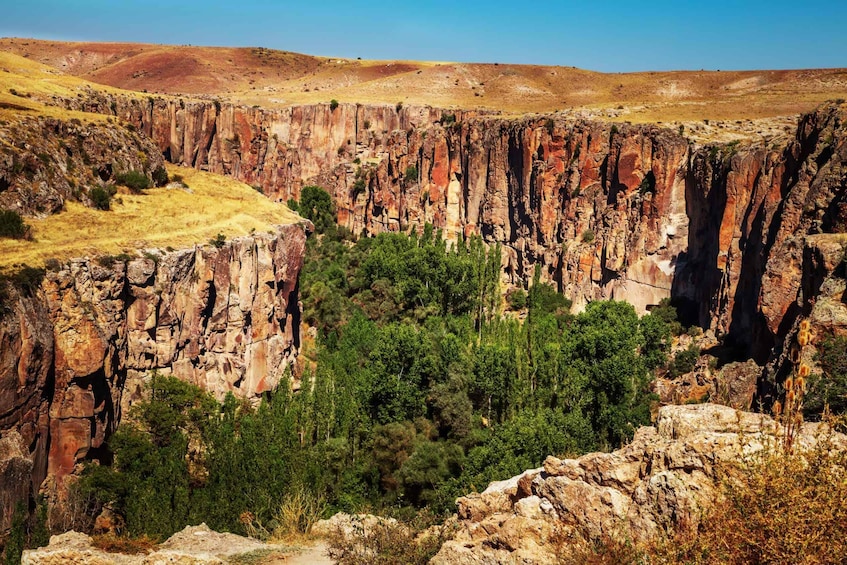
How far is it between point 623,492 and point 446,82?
403 ft

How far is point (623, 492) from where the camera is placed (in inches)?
619

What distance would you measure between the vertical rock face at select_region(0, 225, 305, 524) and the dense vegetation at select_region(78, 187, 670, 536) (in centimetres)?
195

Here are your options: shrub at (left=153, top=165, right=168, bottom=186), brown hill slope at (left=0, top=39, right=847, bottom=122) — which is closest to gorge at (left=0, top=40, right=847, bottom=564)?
shrub at (left=153, top=165, right=168, bottom=186)

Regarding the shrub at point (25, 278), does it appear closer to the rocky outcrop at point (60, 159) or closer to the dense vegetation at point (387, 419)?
the dense vegetation at point (387, 419)

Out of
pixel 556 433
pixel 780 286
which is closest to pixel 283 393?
pixel 556 433

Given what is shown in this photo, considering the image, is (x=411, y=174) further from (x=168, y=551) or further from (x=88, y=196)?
(x=168, y=551)

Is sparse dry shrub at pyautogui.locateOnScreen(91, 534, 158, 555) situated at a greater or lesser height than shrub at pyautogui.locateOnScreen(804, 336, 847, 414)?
lesser

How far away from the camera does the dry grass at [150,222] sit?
1587 inches

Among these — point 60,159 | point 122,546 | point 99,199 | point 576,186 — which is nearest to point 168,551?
point 122,546

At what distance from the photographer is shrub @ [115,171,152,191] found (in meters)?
55.7

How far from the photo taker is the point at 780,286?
42.0 metres

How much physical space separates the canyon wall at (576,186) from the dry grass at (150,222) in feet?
83.7

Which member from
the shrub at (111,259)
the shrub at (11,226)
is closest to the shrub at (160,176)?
the shrub at (11,226)

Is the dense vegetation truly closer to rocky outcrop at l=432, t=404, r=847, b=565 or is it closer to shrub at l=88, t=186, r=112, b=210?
shrub at l=88, t=186, r=112, b=210
